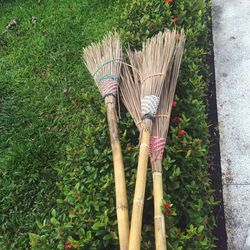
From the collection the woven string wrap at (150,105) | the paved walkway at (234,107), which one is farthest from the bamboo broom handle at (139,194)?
the paved walkway at (234,107)

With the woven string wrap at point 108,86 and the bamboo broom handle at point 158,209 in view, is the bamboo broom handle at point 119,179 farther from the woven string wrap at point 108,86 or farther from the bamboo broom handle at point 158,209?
the bamboo broom handle at point 158,209

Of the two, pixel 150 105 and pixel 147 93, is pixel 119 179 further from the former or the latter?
pixel 147 93

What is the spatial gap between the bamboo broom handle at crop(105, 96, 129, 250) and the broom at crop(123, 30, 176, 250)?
0.05m

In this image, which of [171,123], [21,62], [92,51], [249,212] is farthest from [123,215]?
[21,62]

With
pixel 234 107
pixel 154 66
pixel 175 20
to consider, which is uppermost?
pixel 175 20

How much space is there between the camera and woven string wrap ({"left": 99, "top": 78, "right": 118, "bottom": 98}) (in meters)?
3.06

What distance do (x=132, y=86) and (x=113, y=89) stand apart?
14 centimetres

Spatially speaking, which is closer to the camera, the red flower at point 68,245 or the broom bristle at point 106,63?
the red flower at point 68,245

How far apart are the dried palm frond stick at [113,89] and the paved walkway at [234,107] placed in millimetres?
881

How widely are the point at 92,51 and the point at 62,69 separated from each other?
0.85 m

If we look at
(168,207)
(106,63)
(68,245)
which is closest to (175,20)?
(106,63)

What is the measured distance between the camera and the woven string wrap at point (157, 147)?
264 cm

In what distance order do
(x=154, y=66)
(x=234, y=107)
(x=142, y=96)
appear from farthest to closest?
(x=234, y=107) < (x=154, y=66) < (x=142, y=96)

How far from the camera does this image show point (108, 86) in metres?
3.09
